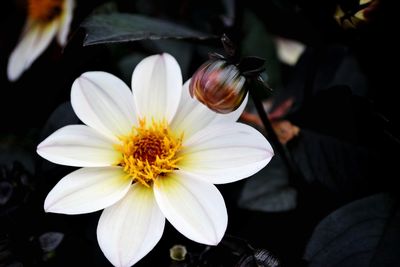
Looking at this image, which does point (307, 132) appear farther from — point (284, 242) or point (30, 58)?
point (30, 58)

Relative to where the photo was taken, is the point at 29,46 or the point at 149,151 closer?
the point at 149,151

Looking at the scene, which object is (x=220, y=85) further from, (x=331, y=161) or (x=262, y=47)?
(x=262, y=47)

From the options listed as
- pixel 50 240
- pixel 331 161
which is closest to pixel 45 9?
pixel 50 240

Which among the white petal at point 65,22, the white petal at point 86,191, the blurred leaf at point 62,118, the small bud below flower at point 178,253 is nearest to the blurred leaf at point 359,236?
the small bud below flower at point 178,253

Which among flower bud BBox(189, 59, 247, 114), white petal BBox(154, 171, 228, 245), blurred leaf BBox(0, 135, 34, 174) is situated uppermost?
flower bud BBox(189, 59, 247, 114)

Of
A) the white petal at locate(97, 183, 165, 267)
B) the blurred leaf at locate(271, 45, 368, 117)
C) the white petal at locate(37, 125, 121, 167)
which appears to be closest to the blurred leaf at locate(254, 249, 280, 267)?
the white petal at locate(97, 183, 165, 267)

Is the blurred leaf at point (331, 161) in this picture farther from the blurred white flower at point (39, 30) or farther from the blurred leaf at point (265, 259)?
the blurred white flower at point (39, 30)

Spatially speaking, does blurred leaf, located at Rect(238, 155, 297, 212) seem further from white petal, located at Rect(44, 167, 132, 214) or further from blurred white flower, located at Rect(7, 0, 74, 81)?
blurred white flower, located at Rect(7, 0, 74, 81)
